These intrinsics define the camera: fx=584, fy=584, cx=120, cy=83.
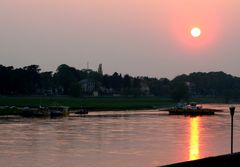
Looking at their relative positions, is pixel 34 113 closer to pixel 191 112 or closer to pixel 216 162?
pixel 191 112

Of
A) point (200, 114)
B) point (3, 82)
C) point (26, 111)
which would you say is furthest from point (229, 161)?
point (3, 82)

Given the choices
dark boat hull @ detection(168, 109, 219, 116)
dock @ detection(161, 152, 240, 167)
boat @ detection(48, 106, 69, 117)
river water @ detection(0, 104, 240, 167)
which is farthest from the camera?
dark boat hull @ detection(168, 109, 219, 116)

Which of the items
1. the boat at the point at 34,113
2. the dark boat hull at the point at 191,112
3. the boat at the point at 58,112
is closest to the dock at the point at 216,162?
A: the boat at the point at 34,113

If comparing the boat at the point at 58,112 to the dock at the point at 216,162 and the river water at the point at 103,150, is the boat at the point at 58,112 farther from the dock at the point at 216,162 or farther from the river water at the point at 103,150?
the dock at the point at 216,162

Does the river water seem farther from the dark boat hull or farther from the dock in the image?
the dark boat hull

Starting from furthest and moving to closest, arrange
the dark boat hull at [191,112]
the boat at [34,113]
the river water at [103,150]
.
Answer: the dark boat hull at [191,112]
the boat at [34,113]
the river water at [103,150]

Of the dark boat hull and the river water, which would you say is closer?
the river water

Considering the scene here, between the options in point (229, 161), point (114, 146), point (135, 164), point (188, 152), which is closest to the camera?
point (229, 161)

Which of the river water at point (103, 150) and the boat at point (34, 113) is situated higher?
the boat at point (34, 113)

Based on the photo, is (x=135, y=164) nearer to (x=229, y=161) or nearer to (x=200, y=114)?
(x=229, y=161)

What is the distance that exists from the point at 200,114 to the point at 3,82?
6769 centimetres

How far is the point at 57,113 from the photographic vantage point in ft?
367

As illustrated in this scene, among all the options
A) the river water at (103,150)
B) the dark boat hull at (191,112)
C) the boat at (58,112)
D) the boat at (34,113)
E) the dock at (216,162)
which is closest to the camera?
the dock at (216,162)

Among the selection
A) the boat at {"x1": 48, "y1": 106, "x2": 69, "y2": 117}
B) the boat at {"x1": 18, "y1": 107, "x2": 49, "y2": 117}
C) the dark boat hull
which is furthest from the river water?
the dark boat hull
